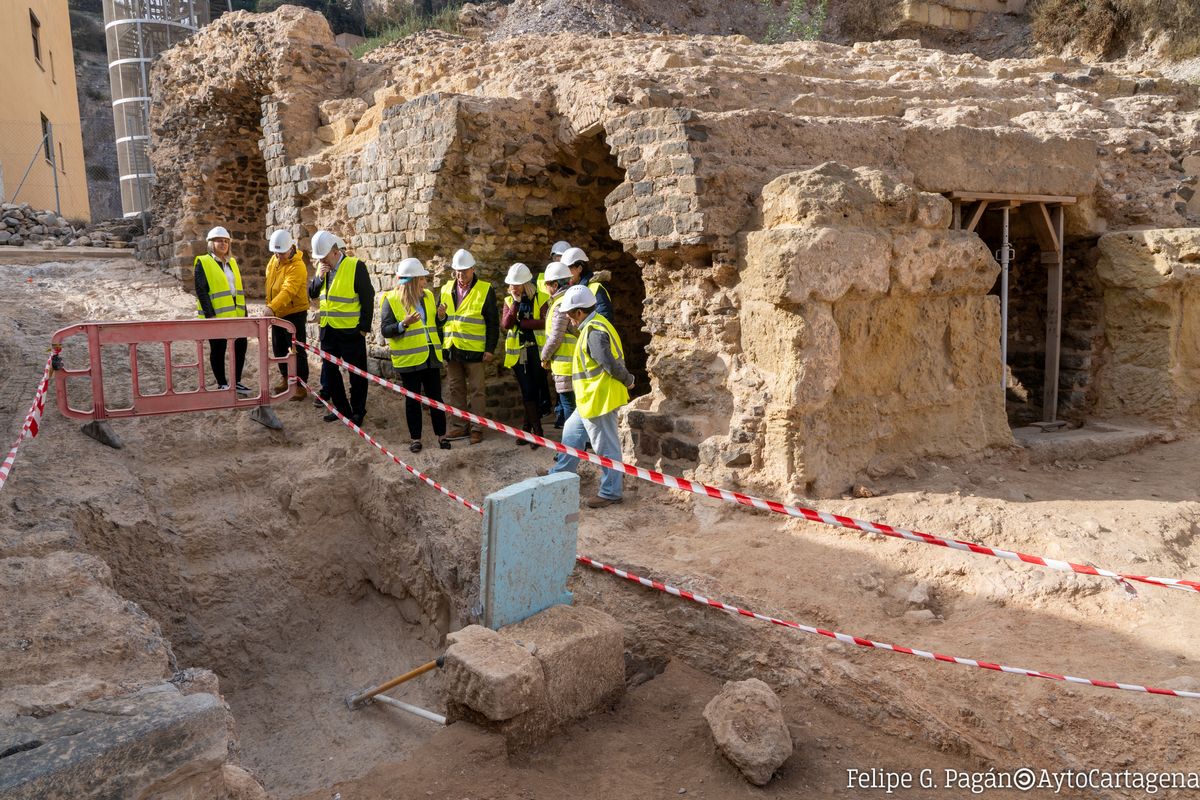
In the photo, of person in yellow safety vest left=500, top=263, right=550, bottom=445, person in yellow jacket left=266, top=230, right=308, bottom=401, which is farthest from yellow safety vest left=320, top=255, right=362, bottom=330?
person in yellow safety vest left=500, top=263, right=550, bottom=445

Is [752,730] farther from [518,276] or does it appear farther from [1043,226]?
[1043,226]

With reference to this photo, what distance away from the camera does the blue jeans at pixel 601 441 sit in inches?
248

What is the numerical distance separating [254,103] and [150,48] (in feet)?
30.1

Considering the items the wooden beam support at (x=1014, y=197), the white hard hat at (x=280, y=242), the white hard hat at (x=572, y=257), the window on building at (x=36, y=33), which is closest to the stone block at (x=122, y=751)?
the white hard hat at (x=572, y=257)

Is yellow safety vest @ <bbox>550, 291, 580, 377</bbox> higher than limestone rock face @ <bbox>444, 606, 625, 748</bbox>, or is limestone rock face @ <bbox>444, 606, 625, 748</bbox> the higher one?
yellow safety vest @ <bbox>550, 291, 580, 377</bbox>

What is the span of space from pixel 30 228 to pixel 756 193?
15151mm

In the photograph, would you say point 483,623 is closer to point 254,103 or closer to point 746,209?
point 746,209

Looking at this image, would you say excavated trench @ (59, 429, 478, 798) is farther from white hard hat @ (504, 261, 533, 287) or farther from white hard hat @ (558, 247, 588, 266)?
white hard hat @ (558, 247, 588, 266)

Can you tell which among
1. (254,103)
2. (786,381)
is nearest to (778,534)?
(786,381)

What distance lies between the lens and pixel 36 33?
2172cm

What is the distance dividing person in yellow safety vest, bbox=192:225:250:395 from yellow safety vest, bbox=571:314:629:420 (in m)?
3.19

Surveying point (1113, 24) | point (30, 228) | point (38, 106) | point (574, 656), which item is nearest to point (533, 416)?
point (574, 656)

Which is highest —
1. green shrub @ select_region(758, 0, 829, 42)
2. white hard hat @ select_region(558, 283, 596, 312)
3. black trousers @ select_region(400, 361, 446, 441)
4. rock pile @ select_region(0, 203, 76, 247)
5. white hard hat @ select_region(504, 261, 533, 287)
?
green shrub @ select_region(758, 0, 829, 42)

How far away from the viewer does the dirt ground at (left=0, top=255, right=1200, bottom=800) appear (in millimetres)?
3975
